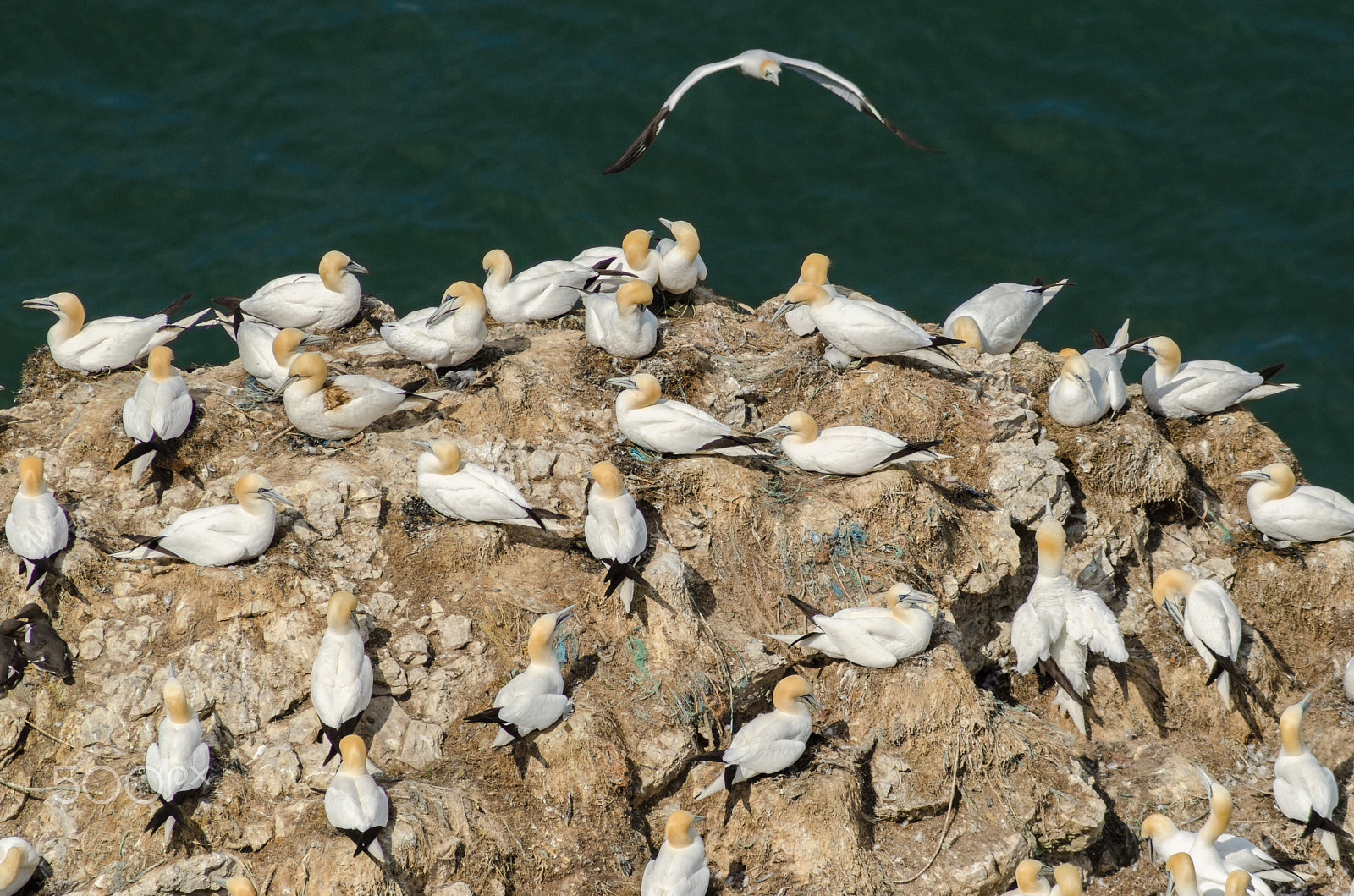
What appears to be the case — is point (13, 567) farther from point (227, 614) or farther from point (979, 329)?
point (979, 329)

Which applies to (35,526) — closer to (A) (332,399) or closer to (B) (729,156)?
(A) (332,399)

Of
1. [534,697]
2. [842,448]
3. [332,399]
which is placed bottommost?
[534,697]

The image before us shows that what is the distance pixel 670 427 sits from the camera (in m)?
9.66

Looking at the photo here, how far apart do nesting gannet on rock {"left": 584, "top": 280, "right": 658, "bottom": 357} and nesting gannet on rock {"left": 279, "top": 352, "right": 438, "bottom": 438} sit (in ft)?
5.59

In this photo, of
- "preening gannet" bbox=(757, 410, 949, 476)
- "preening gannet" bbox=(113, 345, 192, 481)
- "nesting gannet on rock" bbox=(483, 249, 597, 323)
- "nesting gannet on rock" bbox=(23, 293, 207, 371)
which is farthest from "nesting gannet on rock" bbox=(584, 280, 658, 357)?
"nesting gannet on rock" bbox=(23, 293, 207, 371)

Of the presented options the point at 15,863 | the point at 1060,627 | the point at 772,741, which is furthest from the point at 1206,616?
the point at 15,863

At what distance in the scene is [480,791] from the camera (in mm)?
8188

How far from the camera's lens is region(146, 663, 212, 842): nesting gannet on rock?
756cm

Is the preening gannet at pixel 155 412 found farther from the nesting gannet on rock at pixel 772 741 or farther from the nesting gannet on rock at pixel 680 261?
the nesting gannet on rock at pixel 772 741

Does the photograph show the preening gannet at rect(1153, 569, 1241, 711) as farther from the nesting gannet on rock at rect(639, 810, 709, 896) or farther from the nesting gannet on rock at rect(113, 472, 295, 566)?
the nesting gannet on rock at rect(113, 472, 295, 566)

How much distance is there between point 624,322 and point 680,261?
144 centimetres

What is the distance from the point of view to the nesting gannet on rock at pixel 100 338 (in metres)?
10.8

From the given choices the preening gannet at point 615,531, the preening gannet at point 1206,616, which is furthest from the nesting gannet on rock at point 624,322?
the preening gannet at point 1206,616

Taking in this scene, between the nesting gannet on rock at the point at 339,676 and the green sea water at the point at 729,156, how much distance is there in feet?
29.7
